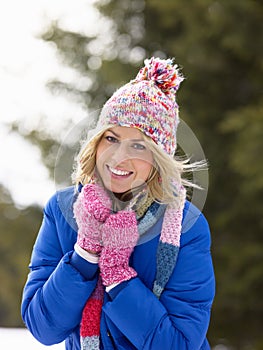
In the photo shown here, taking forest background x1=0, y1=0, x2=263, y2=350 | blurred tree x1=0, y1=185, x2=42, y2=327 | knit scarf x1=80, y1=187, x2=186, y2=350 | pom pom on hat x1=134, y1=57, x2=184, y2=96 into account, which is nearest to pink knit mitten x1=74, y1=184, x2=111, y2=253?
knit scarf x1=80, y1=187, x2=186, y2=350

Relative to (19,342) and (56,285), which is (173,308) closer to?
(56,285)

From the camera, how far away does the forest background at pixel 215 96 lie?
5543 millimetres

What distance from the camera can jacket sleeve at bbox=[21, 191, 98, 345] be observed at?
1.59 meters

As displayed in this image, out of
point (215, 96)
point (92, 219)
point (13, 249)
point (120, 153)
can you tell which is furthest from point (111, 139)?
point (13, 249)

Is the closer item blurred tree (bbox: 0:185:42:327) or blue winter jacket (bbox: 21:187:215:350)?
blue winter jacket (bbox: 21:187:215:350)

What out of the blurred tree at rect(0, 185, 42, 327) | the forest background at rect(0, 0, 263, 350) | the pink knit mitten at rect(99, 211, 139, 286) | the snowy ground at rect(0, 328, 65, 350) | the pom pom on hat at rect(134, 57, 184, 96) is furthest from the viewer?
the blurred tree at rect(0, 185, 42, 327)

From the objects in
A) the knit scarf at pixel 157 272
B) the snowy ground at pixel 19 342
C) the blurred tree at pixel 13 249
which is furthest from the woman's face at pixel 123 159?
the blurred tree at pixel 13 249

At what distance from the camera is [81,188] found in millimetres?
1731

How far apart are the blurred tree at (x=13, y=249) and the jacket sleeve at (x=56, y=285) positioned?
4848 mm

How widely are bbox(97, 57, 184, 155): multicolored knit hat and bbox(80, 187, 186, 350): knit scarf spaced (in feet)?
0.58

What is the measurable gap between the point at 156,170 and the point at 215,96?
4.55 metres

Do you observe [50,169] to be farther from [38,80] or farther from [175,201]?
[175,201]

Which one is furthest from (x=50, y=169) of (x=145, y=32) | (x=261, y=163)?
(x=261, y=163)

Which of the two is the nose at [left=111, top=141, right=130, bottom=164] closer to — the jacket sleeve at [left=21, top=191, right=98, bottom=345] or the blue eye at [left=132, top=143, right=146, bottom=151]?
the blue eye at [left=132, top=143, right=146, bottom=151]
